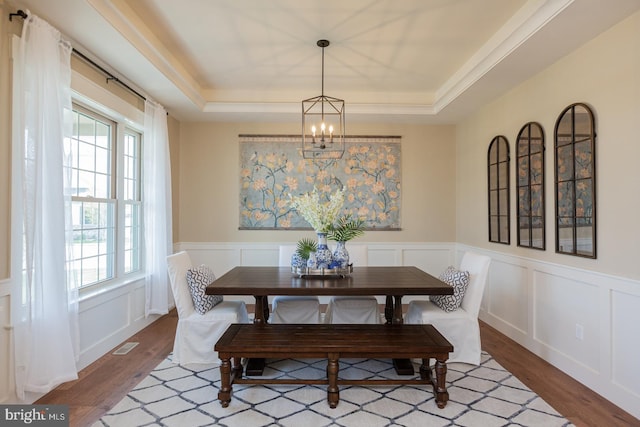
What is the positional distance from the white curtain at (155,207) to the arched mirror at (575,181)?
13.0 ft

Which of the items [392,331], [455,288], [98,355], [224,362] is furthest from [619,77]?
[98,355]

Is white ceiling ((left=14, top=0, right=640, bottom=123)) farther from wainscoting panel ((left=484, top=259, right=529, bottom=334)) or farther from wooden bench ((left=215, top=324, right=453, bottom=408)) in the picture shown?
wooden bench ((left=215, top=324, right=453, bottom=408))

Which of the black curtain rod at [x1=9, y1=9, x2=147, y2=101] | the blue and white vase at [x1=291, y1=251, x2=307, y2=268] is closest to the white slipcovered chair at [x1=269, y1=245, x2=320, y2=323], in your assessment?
the blue and white vase at [x1=291, y1=251, x2=307, y2=268]

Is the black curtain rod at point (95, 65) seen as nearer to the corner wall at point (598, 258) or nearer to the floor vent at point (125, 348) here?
the floor vent at point (125, 348)

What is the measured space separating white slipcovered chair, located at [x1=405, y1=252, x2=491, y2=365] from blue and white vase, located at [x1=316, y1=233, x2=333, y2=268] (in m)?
0.90

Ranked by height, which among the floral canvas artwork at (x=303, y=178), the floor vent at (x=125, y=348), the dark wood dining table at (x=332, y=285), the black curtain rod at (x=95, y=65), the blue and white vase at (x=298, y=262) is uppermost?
the black curtain rod at (x=95, y=65)

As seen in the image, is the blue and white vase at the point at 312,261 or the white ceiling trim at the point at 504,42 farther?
Answer: the blue and white vase at the point at 312,261

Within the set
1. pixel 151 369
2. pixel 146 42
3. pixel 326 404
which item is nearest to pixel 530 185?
pixel 326 404

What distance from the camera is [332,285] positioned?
9.55 feet

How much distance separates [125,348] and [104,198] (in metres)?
1.44

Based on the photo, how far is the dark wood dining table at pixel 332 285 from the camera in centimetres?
280

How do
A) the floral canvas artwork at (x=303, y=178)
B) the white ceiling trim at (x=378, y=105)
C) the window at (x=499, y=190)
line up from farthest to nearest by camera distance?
the floral canvas artwork at (x=303, y=178), the window at (x=499, y=190), the white ceiling trim at (x=378, y=105)

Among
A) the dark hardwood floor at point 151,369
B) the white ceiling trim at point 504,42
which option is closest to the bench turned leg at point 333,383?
the dark hardwood floor at point 151,369

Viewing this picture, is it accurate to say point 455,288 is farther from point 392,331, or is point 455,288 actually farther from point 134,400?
point 134,400
